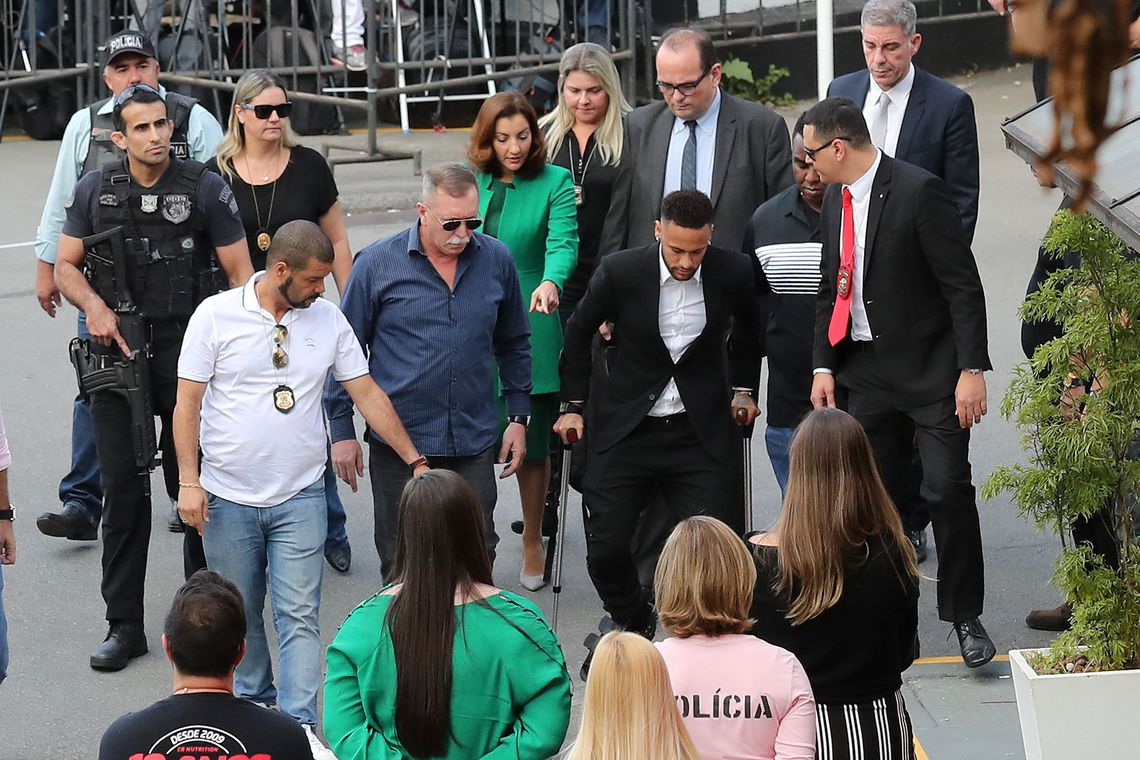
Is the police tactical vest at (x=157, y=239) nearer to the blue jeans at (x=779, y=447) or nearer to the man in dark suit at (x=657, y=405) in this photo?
the man in dark suit at (x=657, y=405)

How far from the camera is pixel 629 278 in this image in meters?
6.35

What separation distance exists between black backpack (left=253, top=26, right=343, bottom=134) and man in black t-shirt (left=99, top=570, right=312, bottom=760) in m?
12.2

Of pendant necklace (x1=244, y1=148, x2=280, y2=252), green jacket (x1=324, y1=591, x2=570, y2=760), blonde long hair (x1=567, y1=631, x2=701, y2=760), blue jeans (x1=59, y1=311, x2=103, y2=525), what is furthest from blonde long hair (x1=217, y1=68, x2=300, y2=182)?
blonde long hair (x1=567, y1=631, x2=701, y2=760)

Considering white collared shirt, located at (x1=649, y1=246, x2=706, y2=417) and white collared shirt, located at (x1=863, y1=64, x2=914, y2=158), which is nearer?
white collared shirt, located at (x1=649, y1=246, x2=706, y2=417)

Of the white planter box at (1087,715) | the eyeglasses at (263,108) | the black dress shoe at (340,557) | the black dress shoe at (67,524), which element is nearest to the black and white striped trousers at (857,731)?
the white planter box at (1087,715)

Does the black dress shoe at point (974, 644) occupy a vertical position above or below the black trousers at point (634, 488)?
below

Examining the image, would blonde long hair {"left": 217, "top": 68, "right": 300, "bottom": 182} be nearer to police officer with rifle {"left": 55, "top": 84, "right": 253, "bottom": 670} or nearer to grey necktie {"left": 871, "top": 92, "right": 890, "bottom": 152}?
police officer with rifle {"left": 55, "top": 84, "right": 253, "bottom": 670}

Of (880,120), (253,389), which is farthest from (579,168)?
A: (253,389)

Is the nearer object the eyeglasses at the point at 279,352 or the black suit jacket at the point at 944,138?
the eyeglasses at the point at 279,352

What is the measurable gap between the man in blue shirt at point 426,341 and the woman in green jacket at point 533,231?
1.97 feet

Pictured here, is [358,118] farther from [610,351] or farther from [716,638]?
[716,638]

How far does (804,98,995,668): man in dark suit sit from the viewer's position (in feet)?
20.1

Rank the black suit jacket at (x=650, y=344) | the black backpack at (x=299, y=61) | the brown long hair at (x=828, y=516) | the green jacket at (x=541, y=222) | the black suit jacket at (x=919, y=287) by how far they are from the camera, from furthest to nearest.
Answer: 1. the black backpack at (x=299, y=61)
2. the green jacket at (x=541, y=222)
3. the black suit jacket at (x=650, y=344)
4. the black suit jacket at (x=919, y=287)
5. the brown long hair at (x=828, y=516)

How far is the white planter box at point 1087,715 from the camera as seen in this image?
4.98m
